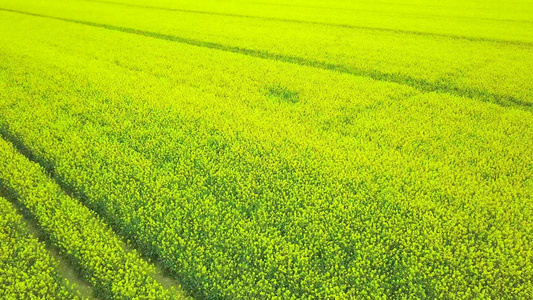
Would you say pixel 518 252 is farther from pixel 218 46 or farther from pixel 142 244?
pixel 218 46

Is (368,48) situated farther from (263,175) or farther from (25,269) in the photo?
(25,269)

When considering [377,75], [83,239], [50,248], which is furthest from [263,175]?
[377,75]

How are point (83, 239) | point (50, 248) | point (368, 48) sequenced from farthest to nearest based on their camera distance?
point (368, 48) < point (50, 248) < point (83, 239)

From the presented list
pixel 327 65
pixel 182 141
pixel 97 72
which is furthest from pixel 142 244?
pixel 327 65

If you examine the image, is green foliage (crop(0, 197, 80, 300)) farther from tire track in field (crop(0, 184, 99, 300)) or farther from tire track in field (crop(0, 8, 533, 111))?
tire track in field (crop(0, 8, 533, 111))

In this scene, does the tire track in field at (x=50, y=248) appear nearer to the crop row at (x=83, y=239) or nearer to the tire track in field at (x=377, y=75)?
the crop row at (x=83, y=239)

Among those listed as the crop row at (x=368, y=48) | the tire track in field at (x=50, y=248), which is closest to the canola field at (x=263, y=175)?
the tire track in field at (x=50, y=248)
